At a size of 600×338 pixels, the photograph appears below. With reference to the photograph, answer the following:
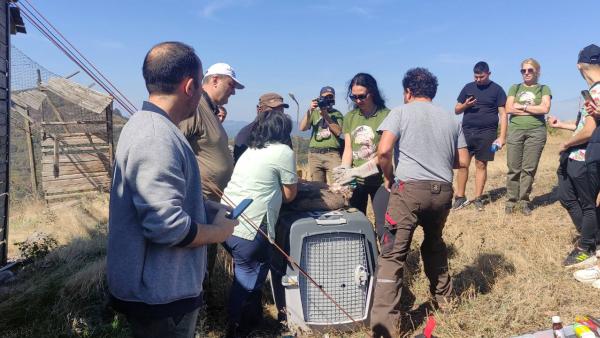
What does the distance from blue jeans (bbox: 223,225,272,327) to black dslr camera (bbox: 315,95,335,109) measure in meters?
2.29

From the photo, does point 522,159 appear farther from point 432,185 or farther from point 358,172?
point 432,185

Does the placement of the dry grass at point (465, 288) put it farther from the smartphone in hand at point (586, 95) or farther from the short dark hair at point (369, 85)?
the short dark hair at point (369, 85)

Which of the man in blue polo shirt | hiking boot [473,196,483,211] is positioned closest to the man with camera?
the man in blue polo shirt

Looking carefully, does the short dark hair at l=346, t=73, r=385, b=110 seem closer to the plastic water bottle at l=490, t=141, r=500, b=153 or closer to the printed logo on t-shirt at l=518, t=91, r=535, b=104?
the plastic water bottle at l=490, t=141, r=500, b=153

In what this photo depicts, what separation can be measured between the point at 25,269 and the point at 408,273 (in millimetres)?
3869

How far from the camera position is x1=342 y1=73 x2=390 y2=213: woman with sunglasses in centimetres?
393

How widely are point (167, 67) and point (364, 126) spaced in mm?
2607

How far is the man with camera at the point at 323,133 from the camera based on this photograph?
5121mm

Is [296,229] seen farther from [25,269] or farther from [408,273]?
[25,269]

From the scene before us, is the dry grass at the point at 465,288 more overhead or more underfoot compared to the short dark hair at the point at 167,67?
more underfoot

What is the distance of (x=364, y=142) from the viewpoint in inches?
158

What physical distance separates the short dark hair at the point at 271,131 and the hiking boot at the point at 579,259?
268 centimetres

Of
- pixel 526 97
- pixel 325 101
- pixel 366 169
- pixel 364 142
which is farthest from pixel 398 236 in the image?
pixel 526 97

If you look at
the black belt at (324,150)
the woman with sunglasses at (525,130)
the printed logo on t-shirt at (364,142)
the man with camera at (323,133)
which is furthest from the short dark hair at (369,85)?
the woman with sunglasses at (525,130)
